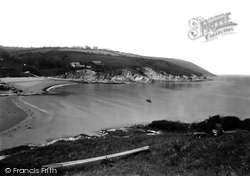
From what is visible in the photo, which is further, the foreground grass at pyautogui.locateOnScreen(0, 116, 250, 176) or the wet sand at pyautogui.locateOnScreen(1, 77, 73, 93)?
the wet sand at pyautogui.locateOnScreen(1, 77, 73, 93)

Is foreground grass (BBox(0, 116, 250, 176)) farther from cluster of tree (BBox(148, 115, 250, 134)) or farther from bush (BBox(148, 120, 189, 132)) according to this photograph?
bush (BBox(148, 120, 189, 132))

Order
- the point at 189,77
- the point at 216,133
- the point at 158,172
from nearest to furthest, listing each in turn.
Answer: the point at 158,172
the point at 216,133
the point at 189,77

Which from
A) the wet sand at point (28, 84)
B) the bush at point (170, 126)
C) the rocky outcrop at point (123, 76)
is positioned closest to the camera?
the bush at point (170, 126)

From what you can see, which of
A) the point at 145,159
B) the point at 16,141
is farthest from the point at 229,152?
the point at 16,141

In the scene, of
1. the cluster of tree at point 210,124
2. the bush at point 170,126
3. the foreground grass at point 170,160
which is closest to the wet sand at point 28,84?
the bush at point 170,126

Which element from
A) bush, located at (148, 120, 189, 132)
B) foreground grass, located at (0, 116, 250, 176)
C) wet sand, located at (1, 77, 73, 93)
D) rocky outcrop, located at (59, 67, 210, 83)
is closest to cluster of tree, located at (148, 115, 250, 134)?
bush, located at (148, 120, 189, 132)

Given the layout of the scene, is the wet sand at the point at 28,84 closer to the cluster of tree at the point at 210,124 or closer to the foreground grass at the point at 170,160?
the cluster of tree at the point at 210,124

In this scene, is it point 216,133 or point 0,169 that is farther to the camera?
point 216,133

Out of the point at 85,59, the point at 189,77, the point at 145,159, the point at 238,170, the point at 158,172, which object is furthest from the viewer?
the point at 189,77

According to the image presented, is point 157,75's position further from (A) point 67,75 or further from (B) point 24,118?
(B) point 24,118
